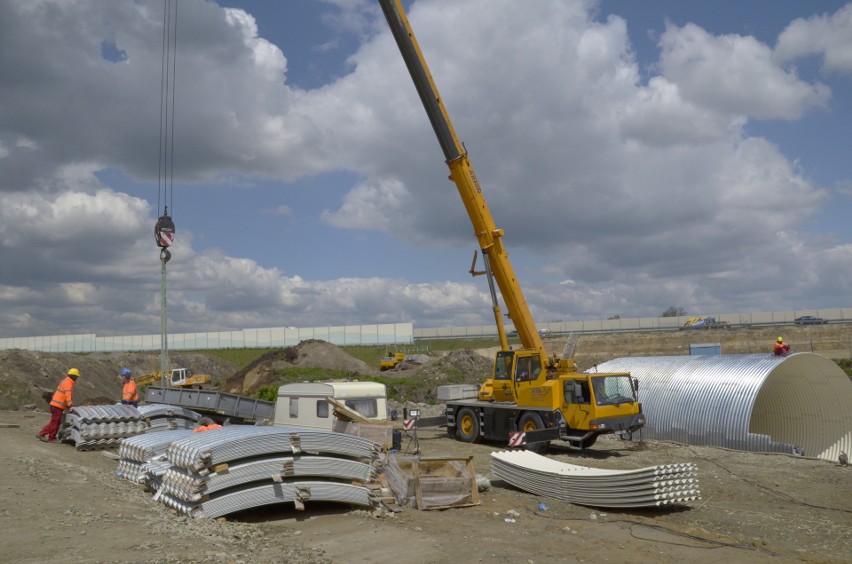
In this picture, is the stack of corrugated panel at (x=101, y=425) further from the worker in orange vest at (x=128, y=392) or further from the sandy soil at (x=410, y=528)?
the sandy soil at (x=410, y=528)

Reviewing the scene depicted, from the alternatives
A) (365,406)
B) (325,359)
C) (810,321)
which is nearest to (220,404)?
(365,406)

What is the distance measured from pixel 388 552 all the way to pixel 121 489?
549 centimetres

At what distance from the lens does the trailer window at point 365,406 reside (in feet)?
59.8

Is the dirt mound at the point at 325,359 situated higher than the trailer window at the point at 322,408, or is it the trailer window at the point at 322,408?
the dirt mound at the point at 325,359

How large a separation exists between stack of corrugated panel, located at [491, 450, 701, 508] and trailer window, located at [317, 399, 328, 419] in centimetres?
590

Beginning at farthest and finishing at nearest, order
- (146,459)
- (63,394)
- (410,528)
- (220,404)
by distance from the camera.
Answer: (220,404) < (63,394) < (146,459) < (410,528)

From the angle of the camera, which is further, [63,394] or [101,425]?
[63,394]

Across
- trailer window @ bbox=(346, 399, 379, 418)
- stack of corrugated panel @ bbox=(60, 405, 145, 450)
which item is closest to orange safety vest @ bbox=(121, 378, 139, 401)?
stack of corrugated panel @ bbox=(60, 405, 145, 450)

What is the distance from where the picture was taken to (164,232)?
60.1 feet

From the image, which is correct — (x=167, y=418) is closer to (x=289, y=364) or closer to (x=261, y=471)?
(x=261, y=471)

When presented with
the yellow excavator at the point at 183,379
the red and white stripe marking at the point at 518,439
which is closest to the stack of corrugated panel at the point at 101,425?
the red and white stripe marking at the point at 518,439

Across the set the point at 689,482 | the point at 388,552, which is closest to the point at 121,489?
the point at 388,552

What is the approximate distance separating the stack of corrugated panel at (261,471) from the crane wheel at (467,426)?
10.0m

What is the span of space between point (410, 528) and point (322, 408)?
826cm
